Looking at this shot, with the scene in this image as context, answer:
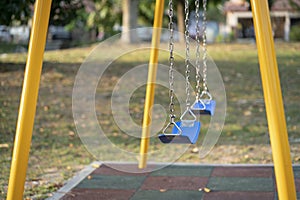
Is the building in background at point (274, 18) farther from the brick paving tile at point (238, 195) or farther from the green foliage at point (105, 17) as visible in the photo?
the brick paving tile at point (238, 195)

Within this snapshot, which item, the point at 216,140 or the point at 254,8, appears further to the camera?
the point at 216,140

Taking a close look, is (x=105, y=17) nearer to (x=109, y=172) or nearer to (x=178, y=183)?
(x=109, y=172)

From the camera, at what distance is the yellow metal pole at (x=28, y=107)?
11.4ft

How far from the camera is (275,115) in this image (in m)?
3.39

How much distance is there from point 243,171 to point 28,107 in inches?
119

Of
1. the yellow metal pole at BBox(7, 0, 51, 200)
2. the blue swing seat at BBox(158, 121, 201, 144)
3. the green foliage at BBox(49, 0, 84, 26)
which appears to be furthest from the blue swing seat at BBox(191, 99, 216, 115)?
the green foliage at BBox(49, 0, 84, 26)

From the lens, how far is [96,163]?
644cm

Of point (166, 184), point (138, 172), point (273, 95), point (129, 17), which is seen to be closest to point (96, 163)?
point (138, 172)

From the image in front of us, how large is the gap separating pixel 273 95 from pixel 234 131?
15.9 ft

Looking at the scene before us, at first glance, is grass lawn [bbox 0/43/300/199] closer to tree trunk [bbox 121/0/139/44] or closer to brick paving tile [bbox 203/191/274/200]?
brick paving tile [bbox 203/191/274/200]

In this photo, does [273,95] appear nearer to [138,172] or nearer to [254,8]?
[254,8]

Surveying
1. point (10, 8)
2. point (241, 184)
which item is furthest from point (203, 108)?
point (10, 8)

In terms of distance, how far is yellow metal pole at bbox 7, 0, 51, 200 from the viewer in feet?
11.4

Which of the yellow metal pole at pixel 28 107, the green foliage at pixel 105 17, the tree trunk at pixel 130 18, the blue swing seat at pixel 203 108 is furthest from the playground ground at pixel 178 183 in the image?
the green foliage at pixel 105 17
